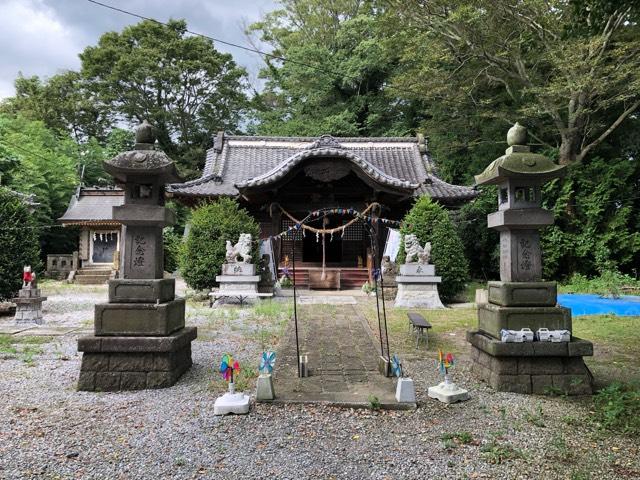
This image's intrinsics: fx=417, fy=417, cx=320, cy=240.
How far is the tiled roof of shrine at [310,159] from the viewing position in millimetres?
13633

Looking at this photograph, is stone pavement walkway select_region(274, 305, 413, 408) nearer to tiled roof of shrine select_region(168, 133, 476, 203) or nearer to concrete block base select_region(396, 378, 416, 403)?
concrete block base select_region(396, 378, 416, 403)

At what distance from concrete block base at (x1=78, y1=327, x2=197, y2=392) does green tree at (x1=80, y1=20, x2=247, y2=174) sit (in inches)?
913

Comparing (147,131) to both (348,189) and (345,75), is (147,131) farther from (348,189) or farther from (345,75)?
(345,75)

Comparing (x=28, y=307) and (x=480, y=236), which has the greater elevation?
(x=480, y=236)

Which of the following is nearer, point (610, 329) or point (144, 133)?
point (144, 133)

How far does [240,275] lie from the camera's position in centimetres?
1128

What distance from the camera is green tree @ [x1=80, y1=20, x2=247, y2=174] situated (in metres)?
26.2

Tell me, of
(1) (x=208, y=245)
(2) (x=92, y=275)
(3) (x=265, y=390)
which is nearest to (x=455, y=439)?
(3) (x=265, y=390)

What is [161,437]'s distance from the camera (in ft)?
11.4

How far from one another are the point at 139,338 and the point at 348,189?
37.5ft

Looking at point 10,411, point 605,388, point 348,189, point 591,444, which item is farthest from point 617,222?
point 10,411

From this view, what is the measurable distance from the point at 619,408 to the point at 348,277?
453 inches

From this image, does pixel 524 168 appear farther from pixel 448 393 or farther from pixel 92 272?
pixel 92 272

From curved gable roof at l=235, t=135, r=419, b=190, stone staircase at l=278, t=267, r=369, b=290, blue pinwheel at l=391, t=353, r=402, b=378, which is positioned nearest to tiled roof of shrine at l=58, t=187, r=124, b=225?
curved gable roof at l=235, t=135, r=419, b=190
